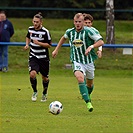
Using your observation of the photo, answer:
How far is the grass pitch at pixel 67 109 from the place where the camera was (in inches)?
388

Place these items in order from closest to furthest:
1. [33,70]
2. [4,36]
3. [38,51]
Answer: [33,70] → [38,51] → [4,36]

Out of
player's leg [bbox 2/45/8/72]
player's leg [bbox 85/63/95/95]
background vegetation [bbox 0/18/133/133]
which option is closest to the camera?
background vegetation [bbox 0/18/133/133]

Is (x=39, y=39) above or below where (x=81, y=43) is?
below

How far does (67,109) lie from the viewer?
1240 cm

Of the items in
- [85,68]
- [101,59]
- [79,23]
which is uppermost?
[79,23]

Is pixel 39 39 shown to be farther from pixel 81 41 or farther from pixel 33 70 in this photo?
pixel 81 41

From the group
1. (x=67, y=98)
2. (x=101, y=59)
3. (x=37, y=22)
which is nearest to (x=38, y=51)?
(x=37, y=22)

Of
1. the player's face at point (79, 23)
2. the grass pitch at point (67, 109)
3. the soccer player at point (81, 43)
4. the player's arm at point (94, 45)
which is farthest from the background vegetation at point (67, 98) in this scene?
the player's face at point (79, 23)

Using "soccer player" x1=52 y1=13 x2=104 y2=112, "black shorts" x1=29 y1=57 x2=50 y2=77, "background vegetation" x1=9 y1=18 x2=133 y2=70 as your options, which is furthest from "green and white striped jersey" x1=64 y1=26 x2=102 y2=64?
"background vegetation" x1=9 y1=18 x2=133 y2=70

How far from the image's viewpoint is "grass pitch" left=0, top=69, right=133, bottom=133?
32.3 feet

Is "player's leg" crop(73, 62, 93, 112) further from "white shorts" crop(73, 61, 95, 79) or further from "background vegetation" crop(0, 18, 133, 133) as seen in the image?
"background vegetation" crop(0, 18, 133, 133)

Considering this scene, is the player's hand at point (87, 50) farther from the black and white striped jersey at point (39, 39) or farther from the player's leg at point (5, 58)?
the player's leg at point (5, 58)

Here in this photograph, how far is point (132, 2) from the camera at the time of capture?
1684 inches

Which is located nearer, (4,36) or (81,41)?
(81,41)
